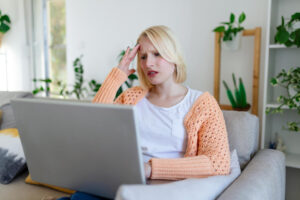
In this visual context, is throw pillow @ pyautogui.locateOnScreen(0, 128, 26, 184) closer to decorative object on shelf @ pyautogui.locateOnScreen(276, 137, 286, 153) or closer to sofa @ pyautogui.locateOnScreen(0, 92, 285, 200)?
sofa @ pyautogui.locateOnScreen(0, 92, 285, 200)

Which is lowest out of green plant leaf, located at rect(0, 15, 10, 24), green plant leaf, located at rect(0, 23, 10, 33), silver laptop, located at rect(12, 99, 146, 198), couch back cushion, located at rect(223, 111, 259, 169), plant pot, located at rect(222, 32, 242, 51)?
couch back cushion, located at rect(223, 111, 259, 169)

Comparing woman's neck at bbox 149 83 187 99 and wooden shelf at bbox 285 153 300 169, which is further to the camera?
wooden shelf at bbox 285 153 300 169

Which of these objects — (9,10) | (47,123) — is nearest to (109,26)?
(9,10)

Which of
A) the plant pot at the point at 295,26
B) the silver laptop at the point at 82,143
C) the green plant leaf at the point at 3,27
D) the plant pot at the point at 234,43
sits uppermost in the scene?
the green plant leaf at the point at 3,27

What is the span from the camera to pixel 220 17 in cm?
234

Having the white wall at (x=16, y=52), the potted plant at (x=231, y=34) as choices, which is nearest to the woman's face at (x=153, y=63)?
the potted plant at (x=231, y=34)

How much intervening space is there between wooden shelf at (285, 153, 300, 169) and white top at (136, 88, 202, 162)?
Result: 97cm

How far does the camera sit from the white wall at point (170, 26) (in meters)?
2.26

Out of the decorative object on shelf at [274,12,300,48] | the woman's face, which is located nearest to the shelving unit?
the decorative object on shelf at [274,12,300,48]

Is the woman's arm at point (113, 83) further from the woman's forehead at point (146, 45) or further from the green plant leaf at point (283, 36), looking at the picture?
the green plant leaf at point (283, 36)

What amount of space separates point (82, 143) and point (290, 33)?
155 centimetres

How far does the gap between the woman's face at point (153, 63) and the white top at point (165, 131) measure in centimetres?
14

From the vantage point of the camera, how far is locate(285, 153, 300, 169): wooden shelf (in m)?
1.78

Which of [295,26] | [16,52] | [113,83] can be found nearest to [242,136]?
[113,83]
